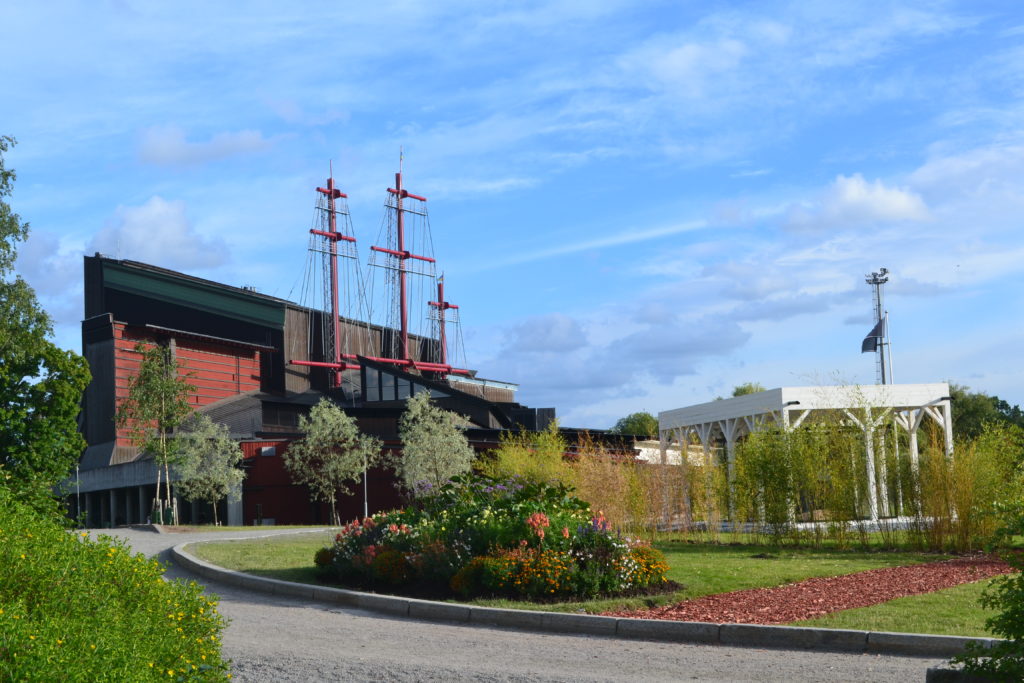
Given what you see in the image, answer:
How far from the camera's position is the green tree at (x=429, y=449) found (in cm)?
3581

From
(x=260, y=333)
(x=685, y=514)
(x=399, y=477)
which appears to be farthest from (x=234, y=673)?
(x=260, y=333)

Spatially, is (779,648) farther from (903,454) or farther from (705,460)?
(705,460)

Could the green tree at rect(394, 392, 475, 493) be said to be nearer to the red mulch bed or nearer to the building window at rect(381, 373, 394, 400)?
the building window at rect(381, 373, 394, 400)

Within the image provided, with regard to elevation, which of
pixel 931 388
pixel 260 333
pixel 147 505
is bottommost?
pixel 147 505

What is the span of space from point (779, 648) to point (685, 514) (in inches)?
513

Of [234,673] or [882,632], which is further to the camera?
[882,632]

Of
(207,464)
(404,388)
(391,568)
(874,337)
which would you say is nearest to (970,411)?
(874,337)

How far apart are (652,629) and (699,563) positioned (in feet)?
19.0

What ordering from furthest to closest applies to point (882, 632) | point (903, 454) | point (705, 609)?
1. point (903, 454)
2. point (705, 609)
3. point (882, 632)

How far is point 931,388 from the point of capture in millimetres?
26109

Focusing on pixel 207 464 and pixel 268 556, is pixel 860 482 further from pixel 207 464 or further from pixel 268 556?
pixel 207 464

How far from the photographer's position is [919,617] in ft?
31.1

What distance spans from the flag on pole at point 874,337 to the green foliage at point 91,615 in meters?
35.4

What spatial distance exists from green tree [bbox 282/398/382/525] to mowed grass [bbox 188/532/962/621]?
17.0 meters
